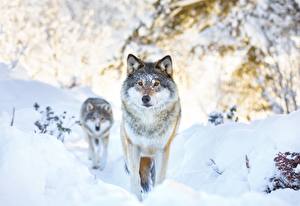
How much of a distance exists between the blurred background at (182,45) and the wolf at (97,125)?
496cm

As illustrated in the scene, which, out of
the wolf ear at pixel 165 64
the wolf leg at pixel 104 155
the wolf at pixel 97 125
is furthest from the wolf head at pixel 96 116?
the wolf ear at pixel 165 64

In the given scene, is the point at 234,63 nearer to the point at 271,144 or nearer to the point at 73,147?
the point at 73,147

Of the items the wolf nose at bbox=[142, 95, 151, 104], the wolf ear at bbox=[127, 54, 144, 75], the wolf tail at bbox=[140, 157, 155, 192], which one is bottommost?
the wolf tail at bbox=[140, 157, 155, 192]

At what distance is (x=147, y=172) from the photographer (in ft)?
21.1

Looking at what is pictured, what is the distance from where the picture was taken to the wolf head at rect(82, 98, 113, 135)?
11.1m

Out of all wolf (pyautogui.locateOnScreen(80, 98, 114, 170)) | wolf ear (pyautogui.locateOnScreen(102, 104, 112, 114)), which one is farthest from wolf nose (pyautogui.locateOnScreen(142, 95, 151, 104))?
wolf ear (pyautogui.locateOnScreen(102, 104, 112, 114))

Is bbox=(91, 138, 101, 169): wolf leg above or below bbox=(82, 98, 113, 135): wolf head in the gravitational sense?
below

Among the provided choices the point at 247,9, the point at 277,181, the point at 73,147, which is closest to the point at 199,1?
the point at 247,9

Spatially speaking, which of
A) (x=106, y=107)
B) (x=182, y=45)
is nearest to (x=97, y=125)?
(x=106, y=107)

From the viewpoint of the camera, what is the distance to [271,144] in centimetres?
546

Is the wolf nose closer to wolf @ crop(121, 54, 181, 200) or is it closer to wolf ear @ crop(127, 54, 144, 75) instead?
wolf @ crop(121, 54, 181, 200)

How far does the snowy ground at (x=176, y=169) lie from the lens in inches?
123

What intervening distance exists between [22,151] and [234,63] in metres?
13.7

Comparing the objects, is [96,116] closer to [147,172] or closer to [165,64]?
[147,172]
